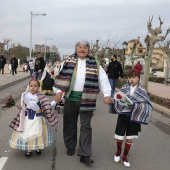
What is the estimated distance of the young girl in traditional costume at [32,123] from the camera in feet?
14.9

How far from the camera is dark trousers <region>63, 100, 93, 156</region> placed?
4500 millimetres

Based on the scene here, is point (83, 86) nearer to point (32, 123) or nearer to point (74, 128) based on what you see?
point (74, 128)

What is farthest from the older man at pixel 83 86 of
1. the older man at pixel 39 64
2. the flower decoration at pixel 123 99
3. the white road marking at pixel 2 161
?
the older man at pixel 39 64

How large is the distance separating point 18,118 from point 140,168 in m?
2.06

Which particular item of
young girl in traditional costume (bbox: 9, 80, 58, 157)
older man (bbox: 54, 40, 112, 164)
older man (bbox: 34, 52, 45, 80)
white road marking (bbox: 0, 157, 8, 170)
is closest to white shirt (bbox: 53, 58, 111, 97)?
older man (bbox: 54, 40, 112, 164)

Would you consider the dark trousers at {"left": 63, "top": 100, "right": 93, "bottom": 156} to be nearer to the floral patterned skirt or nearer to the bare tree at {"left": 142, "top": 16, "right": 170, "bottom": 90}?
the floral patterned skirt

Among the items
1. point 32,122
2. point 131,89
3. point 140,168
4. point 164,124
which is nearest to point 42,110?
point 32,122

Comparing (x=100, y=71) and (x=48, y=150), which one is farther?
(x=48, y=150)

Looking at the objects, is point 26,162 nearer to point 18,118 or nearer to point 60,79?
point 18,118

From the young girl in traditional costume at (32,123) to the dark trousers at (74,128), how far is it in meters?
0.24

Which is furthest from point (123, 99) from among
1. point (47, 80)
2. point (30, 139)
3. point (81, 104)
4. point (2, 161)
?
point (47, 80)

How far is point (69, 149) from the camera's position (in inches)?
189

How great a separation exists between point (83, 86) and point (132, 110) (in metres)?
0.83

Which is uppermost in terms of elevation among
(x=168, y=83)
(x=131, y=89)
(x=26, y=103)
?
(x=131, y=89)
